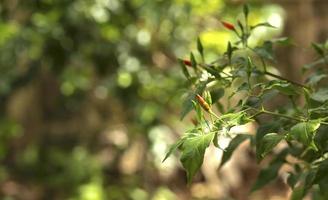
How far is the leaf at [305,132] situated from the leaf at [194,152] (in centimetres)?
14

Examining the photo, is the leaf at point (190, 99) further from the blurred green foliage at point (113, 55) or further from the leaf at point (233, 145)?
the blurred green foliage at point (113, 55)

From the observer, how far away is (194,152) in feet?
3.43

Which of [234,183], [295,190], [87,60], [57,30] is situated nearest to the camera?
[295,190]

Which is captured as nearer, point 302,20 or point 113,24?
point 113,24

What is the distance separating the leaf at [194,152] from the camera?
3.41ft

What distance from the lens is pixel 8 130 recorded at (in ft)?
11.1

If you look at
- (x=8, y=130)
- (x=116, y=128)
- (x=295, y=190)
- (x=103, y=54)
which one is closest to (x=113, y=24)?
(x=103, y=54)

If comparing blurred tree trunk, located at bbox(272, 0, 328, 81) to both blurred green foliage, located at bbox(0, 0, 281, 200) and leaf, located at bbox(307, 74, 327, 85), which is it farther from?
leaf, located at bbox(307, 74, 327, 85)

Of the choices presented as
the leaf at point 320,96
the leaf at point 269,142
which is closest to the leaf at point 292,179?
the leaf at point 320,96

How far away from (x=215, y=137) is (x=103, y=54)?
7.10ft

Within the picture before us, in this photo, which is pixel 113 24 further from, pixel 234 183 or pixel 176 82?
pixel 234 183

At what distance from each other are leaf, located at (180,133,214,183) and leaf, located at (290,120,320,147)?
0.14m

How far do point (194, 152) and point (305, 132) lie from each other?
0.60 ft

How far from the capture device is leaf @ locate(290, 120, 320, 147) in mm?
1032
